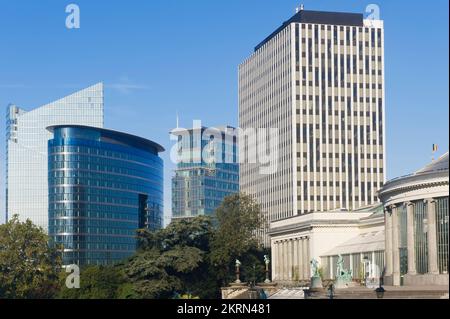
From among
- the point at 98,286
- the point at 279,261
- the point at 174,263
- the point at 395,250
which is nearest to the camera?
the point at 395,250

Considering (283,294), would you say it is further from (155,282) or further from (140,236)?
(140,236)

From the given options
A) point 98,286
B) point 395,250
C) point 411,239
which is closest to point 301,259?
point 98,286

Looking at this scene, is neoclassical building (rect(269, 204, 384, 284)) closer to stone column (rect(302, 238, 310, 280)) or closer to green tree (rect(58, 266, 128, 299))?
stone column (rect(302, 238, 310, 280))

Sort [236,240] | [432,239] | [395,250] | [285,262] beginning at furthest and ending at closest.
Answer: [285,262]
[236,240]
[395,250]
[432,239]

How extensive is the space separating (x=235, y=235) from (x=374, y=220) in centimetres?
2337

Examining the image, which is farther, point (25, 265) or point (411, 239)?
point (25, 265)

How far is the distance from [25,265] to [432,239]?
69881mm

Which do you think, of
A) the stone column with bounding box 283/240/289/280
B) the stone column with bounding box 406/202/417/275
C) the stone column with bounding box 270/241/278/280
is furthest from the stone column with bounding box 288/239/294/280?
the stone column with bounding box 406/202/417/275

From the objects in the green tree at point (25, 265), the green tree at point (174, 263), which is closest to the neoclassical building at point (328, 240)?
the green tree at point (174, 263)

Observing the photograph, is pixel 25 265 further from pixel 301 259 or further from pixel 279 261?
pixel 279 261

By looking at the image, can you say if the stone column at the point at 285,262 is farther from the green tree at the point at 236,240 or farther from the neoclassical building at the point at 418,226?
A: the neoclassical building at the point at 418,226

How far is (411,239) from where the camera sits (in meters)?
114
